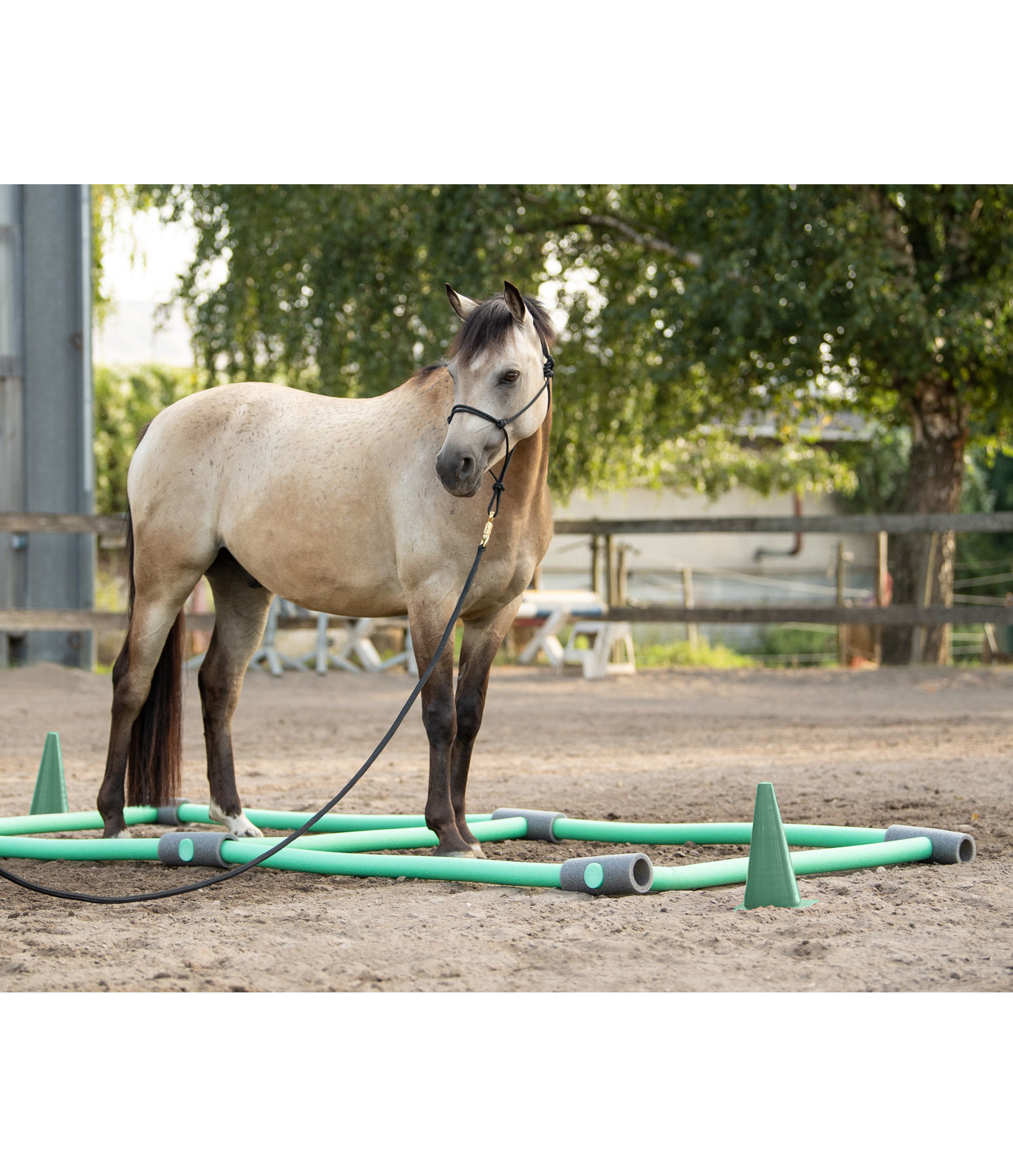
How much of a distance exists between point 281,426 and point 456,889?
193 centimetres

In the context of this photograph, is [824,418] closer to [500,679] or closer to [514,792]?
[500,679]

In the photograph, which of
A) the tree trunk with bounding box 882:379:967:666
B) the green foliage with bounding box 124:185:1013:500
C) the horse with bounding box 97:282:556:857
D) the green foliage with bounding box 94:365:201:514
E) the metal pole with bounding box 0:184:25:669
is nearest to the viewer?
the horse with bounding box 97:282:556:857

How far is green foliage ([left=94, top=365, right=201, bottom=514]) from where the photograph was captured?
57.9ft

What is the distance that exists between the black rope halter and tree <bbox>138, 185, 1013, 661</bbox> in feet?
25.5

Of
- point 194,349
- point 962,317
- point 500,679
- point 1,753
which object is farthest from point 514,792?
point 194,349

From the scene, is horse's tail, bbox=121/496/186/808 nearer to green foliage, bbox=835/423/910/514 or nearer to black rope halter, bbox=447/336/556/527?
black rope halter, bbox=447/336/556/527

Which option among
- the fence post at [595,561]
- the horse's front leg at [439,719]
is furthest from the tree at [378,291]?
the horse's front leg at [439,719]

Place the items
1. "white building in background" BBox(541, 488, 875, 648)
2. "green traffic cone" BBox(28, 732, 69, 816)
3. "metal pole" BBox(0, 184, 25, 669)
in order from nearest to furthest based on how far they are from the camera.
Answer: "green traffic cone" BBox(28, 732, 69, 816)
"metal pole" BBox(0, 184, 25, 669)
"white building in background" BBox(541, 488, 875, 648)

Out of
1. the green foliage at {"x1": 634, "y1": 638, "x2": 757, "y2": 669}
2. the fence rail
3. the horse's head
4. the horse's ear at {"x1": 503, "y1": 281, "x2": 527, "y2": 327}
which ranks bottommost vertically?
the green foliage at {"x1": 634, "y1": 638, "x2": 757, "y2": 669}

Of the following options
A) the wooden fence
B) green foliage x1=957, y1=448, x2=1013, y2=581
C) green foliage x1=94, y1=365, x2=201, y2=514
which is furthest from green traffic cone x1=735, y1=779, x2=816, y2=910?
green foliage x1=957, y1=448, x2=1013, y2=581

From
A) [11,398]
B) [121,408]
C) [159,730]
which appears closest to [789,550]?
[121,408]

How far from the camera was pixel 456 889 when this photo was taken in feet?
13.3

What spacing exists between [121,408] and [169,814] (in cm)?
1367

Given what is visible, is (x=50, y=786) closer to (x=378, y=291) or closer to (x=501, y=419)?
(x=501, y=419)
